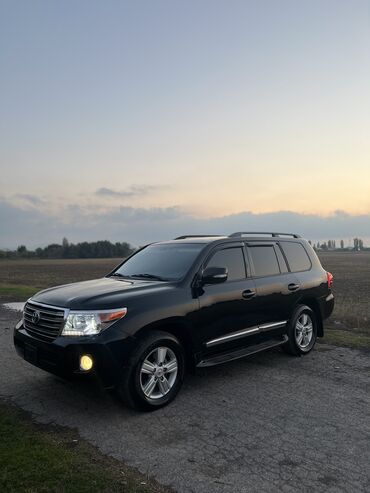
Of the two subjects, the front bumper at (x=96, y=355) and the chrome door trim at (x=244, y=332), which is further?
the chrome door trim at (x=244, y=332)

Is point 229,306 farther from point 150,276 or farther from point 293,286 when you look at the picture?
point 293,286

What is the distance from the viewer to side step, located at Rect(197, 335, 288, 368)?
512 cm

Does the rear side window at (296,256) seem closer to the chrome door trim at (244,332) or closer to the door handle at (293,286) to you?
the door handle at (293,286)

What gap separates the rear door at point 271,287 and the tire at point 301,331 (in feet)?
0.52

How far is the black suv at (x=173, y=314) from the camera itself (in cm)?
435

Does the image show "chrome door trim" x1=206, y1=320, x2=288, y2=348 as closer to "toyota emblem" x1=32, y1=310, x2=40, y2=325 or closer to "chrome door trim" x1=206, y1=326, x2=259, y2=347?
"chrome door trim" x1=206, y1=326, x2=259, y2=347

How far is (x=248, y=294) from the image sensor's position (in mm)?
5762

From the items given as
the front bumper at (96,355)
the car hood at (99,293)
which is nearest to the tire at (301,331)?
the car hood at (99,293)

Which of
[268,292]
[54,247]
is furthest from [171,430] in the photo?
[54,247]

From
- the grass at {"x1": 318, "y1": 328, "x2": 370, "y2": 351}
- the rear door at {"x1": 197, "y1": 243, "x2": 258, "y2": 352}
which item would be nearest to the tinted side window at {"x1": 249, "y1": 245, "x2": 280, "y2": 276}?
the rear door at {"x1": 197, "y1": 243, "x2": 258, "y2": 352}

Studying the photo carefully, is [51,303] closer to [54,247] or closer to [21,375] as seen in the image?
[21,375]

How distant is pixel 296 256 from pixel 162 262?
2.42 metres

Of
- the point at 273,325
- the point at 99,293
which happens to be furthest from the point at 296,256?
the point at 99,293

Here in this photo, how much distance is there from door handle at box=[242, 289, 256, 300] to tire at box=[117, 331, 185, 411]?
1.28m
